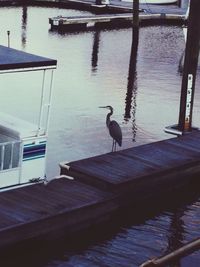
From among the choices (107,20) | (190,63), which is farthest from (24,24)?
(190,63)

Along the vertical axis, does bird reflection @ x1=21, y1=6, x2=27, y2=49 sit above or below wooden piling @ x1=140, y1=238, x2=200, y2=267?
below

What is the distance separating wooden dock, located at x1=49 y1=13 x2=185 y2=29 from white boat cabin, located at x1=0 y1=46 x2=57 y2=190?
38190 millimetres

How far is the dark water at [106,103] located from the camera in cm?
1753

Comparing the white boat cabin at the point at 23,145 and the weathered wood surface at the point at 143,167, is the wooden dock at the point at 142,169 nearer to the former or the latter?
the weathered wood surface at the point at 143,167

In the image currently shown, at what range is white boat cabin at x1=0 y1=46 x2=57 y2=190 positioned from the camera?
18812 millimetres

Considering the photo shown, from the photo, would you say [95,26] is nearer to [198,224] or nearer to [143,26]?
[143,26]

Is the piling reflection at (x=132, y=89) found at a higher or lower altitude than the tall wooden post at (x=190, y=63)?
lower

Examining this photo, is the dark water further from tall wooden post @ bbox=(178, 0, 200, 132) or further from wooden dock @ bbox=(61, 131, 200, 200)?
tall wooden post @ bbox=(178, 0, 200, 132)

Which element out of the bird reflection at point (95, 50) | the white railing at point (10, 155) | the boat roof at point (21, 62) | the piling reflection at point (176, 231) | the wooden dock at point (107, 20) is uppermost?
the boat roof at point (21, 62)

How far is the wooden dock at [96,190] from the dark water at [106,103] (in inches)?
20.5

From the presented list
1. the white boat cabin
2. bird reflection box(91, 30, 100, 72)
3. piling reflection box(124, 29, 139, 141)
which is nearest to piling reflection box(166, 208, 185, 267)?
the white boat cabin

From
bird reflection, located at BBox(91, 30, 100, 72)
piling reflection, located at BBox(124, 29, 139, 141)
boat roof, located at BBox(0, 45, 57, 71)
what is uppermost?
boat roof, located at BBox(0, 45, 57, 71)

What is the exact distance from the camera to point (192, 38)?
85.1 ft

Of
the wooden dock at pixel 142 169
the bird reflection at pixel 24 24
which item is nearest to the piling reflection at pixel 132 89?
the wooden dock at pixel 142 169
